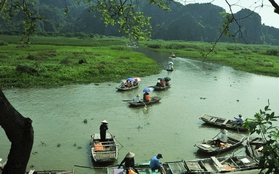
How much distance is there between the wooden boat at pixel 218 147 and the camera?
40.5 ft

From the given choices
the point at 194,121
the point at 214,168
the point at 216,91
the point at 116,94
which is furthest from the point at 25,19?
the point at 216,91

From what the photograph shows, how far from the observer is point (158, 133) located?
15.0 meters

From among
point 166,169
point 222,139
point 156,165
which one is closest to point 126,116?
point 222,139

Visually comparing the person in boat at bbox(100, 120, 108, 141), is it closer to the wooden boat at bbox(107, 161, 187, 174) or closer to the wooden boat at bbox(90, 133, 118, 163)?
the wooden boat at bbox(90, 133, 118, 163)

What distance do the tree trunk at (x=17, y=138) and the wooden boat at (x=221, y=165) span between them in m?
6.99

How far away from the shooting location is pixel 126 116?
17.8 m

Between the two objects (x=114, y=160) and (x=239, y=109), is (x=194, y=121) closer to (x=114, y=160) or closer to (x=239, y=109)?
(x=239, y=109)

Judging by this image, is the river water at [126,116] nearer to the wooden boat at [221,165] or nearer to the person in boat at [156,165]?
the wooden boat at [221,165]

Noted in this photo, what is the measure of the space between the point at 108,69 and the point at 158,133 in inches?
732

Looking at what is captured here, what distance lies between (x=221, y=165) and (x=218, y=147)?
2079 mm

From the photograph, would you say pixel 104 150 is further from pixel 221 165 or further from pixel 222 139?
pixel 222 139

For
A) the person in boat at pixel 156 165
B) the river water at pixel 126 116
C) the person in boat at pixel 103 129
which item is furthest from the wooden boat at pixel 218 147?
the person in boat at pixel 103 129

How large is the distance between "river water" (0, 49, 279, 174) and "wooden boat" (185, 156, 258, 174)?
1675 millimetres

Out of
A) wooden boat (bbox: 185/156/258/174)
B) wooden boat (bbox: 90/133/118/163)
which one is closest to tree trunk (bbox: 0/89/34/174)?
wooden boat (bbox: 90/133/118/163)
